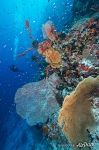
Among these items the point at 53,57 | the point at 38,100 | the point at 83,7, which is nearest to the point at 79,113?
the point at 38,100

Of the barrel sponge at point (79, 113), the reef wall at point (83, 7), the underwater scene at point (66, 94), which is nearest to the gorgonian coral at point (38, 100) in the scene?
the underwater scene at point (66, 94)

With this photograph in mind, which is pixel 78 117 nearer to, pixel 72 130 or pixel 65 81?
pixel 72 130

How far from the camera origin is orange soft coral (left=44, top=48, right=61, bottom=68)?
572 centimetres

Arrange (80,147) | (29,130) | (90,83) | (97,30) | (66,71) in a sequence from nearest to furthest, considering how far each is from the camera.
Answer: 1. (90,83)
2. (80,147)
3. (66,71)
4. (97,30)
5. (29,130)

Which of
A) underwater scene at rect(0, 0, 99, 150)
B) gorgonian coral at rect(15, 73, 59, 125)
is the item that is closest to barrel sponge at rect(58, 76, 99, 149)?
underwater scene at rect(0, 0, 99, 150)

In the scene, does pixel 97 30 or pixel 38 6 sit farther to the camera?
pixel 38 6

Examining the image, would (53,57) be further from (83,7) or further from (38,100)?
(83,7)

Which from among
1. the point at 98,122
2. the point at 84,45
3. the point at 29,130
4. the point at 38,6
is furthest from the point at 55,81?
the point at 38,6

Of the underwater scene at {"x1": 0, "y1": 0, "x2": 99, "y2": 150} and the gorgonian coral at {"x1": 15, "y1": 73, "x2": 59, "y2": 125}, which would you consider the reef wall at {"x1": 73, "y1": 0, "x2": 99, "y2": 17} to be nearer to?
the underwater scene at {"x1": 0, "y1": 0, "x2": 99, "y2": 150}

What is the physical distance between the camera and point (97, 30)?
242 inches

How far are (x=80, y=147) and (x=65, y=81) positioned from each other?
5.96 ft

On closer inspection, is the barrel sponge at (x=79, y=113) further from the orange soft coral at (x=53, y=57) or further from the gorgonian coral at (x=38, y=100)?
the orange soft coral at (x=53, y=57)

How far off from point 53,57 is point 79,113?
2035mm

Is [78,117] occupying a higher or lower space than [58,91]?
lower
